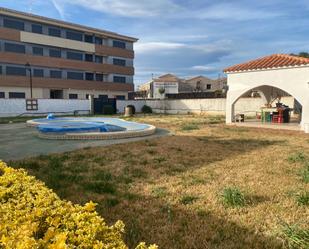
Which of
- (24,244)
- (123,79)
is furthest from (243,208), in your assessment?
(123,79)

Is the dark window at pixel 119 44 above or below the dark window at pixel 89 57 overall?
above

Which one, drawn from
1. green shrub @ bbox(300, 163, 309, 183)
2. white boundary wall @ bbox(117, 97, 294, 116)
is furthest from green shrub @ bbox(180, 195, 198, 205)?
white boundary wall @ bbox(117, 97, 294, 116)

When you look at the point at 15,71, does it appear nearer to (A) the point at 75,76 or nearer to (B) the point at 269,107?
(A) the point at 75,76

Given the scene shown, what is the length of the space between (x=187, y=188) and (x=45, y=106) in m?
31.5

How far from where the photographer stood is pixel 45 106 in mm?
34062

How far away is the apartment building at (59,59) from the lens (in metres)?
42.3

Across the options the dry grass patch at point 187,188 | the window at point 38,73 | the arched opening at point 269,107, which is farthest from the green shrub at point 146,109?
the dry grass patch at point 187,188

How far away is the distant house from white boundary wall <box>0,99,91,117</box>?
38710 millimetres

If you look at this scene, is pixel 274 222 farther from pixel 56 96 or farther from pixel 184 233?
pixel 56 96

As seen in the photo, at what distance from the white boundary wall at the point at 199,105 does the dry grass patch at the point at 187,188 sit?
1938 cm

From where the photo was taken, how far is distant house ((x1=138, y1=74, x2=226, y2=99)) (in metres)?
77.1

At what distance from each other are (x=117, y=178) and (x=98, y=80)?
49.5 metres

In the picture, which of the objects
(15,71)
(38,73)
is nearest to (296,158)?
(15,71)

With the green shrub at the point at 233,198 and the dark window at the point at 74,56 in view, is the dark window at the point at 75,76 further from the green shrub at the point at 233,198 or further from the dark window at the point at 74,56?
the green shrub at the point at 233,198
